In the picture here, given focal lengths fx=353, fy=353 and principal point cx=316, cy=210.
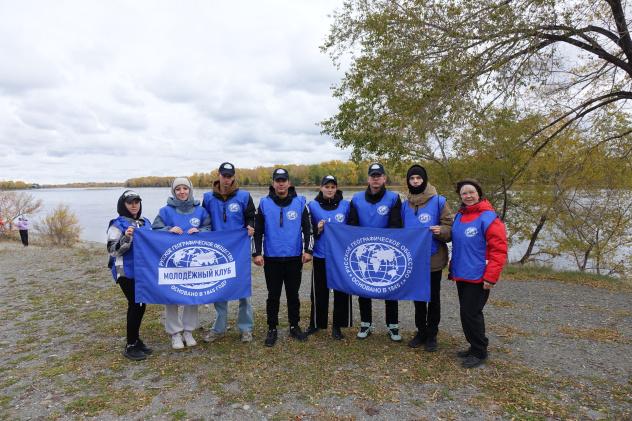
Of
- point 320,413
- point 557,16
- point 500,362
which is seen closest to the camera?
point 320,413

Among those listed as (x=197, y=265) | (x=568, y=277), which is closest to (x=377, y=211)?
(x=197, y=265)

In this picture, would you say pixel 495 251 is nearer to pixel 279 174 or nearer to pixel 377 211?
pixel 377 211

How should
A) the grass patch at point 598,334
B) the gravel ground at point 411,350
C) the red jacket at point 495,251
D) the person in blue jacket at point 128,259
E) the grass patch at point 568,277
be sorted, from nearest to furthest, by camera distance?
the gravel ground at point 411,350 → the red jacket at point 495,251 → the person in blue jacket at point 128,259 → the grass patch at point 598,334 → the grass patch at point 568,277

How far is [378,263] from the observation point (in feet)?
16.1

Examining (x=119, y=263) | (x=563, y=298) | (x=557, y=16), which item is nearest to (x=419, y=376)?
(x=119, y=263)

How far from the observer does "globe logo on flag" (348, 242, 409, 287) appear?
4801mm

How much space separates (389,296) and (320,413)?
1.94m

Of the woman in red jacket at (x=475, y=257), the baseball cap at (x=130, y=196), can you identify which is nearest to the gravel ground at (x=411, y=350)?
the woman in red jacket at (x=475, y=257)

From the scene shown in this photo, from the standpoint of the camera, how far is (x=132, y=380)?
392cm

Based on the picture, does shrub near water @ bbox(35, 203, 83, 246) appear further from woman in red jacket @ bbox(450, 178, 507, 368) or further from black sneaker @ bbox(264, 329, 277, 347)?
woman in red jacket @ bbox(450, 178, 507, 368)

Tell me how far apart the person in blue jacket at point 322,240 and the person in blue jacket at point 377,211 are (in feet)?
0.65

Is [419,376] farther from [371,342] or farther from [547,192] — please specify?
[547,192]

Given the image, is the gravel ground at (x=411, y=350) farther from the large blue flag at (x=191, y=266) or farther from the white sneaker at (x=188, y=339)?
the large blue flag at (x=191, y=266)

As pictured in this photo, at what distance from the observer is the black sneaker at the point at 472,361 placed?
4.23 meters
